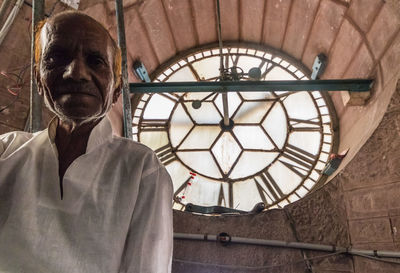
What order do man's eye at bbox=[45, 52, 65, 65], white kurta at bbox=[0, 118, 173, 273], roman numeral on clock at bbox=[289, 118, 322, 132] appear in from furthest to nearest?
roman numeral on clock at bbox=[289, 118, 322, 132] → man's eye at bbox=[45, 52, 65, 65] → white kurta at bbox=[0, 118, 173, 273]

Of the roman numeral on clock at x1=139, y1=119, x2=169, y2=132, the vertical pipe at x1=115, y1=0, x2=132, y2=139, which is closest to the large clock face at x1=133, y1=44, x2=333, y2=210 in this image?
the roman numeral on clock at x1=139, y1=119, x2=169, y2=132

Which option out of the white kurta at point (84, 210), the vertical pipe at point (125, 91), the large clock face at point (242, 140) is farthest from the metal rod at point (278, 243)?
the white kurta at point (84, 210)

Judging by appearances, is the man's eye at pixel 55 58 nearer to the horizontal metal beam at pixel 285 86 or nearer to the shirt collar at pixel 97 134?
the shirt collar at pixel 97 134

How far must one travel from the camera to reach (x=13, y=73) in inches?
72.0

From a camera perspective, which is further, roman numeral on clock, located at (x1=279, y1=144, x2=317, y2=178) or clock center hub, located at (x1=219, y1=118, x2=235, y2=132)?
clock center hub, located at (x1=219, y1=118, x2=235, y2=132)

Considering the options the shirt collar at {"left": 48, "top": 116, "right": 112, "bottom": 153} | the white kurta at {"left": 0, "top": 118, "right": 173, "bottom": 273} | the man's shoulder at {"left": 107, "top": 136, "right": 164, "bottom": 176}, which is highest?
the shirt collar at {"left": 48, "top": 116, "right": 112, "bottom": 153}

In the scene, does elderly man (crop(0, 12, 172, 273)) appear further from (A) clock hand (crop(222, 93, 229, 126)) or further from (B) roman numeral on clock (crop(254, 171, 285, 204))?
(B) roman numeral on clock (crop(254, 171, 285, 204))

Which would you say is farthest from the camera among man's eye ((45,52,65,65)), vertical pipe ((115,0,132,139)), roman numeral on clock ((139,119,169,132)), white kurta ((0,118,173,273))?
roman numeral on clock ((139,119,169,132))

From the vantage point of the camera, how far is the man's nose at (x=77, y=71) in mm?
676

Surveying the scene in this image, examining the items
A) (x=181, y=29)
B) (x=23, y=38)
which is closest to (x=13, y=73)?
(x=23, y=38)

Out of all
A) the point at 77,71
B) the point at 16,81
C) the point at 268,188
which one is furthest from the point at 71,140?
the point at 268,188

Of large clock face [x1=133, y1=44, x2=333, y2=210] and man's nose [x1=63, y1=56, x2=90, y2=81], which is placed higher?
large clock face [x1=133, y1=44, x2=333, y2=210]

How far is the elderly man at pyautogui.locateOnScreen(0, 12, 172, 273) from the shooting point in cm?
59

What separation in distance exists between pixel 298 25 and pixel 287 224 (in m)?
1.96
